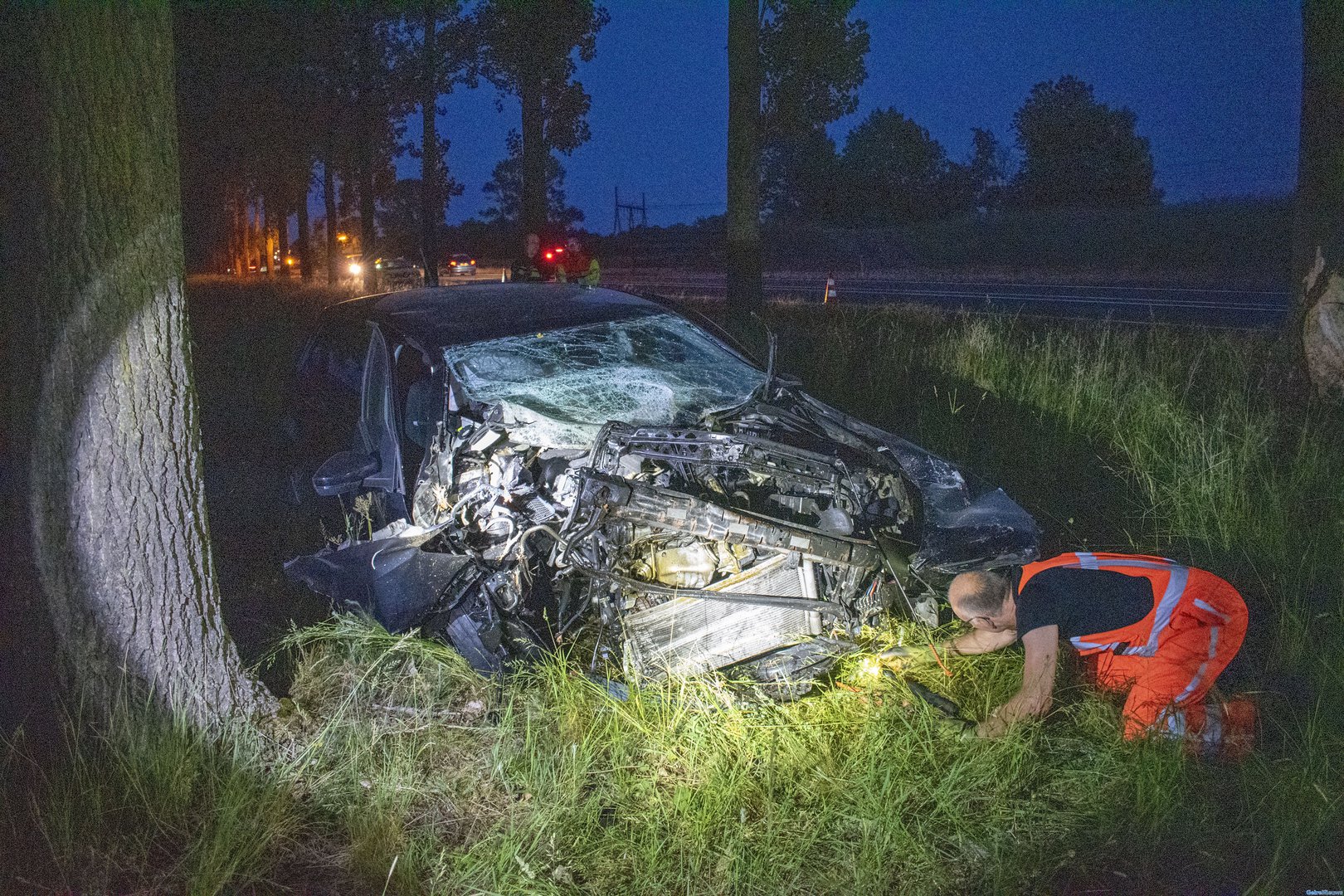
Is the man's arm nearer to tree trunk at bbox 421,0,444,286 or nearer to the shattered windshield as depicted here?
the shattered windshield

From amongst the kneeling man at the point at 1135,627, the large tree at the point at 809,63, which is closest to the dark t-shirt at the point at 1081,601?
the kneeling man at the point at 1135,627

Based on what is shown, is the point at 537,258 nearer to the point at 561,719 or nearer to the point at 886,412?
the point at 886,412

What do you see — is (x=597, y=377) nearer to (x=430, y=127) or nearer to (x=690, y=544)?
(x=690, y=544)

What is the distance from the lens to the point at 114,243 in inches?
107

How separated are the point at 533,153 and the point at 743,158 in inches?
372

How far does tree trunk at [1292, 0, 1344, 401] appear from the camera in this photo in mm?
6379

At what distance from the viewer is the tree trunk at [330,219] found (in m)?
28.1

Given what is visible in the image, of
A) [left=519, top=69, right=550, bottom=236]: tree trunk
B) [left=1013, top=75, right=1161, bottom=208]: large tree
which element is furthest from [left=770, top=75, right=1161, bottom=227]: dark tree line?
[left=519, top=69, right=550, bottom=236]: tree trunk

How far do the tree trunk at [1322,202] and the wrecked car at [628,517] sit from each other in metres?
4.10

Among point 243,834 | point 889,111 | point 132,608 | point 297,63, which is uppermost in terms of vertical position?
point 889,111

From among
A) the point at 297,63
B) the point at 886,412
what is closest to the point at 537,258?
the point at 297,63

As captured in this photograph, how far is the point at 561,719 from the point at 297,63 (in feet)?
67.9

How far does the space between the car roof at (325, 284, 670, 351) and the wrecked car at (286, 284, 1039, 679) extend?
0.22 feet

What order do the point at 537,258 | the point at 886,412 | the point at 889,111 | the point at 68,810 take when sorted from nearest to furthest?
the point at 68,810 → the point at 886,412 → the point at 537,258 → the point at 889,111
